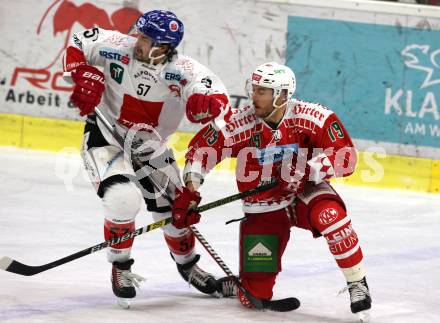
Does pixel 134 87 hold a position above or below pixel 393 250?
above

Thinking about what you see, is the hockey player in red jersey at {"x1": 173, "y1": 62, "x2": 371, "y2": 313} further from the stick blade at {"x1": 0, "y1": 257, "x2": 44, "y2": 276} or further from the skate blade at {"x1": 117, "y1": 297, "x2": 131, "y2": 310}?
the stick blade at {"x1": 0, "y1": 257, "x2": 44, "y2": 276}

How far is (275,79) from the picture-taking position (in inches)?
168

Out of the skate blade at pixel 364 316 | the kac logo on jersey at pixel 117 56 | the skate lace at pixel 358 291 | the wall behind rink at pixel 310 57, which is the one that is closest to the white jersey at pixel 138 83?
the kac logo on jersey at pixel 117 56

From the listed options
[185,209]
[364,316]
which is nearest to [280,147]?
[185,209]

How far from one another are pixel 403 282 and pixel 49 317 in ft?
5.45

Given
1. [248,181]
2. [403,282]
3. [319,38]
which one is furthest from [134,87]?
[319,38]

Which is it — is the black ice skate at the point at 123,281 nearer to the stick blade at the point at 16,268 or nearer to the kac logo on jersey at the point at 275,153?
the stick blade at the point at 16,268

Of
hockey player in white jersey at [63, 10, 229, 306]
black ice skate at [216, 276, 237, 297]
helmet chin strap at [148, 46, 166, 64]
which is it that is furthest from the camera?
black ice skate at [216, 276, 237, 297]

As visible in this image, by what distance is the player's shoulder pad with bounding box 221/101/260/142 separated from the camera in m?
4.32

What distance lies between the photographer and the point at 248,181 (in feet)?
14.5

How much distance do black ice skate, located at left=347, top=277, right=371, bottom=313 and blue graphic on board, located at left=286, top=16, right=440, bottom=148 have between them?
10.3 ft

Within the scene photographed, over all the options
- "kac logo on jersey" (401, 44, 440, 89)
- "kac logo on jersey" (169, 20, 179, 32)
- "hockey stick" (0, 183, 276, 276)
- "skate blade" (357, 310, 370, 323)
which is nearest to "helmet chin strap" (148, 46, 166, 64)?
"kac logo on jersey" (169, 20, 179, 32)

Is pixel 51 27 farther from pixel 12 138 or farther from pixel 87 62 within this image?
pixel 87 62

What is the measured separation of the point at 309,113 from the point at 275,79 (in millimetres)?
194
